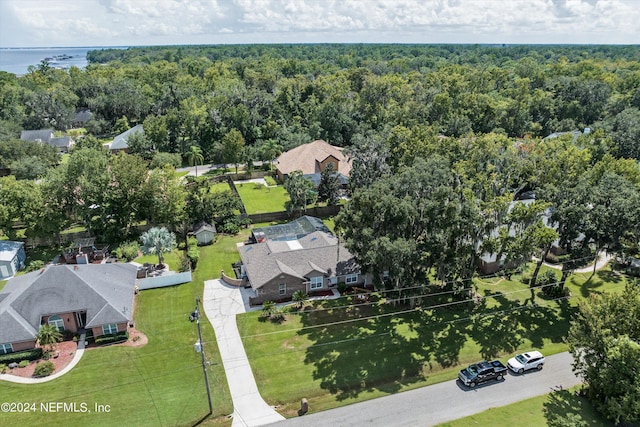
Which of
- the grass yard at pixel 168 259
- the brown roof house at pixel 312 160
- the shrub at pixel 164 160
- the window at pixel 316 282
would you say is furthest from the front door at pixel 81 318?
the shrub at pixel 164 160

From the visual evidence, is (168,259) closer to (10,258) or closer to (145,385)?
(10,258)

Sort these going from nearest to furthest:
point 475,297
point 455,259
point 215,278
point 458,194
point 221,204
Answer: point 455,259 → point 458,194 → point 475,297 → point 215,278 → point 221,204

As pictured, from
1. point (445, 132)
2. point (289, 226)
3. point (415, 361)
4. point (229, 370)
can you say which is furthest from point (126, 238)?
point (445, 132)

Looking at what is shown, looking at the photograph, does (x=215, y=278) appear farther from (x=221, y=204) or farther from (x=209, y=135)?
(x=209, y=135)

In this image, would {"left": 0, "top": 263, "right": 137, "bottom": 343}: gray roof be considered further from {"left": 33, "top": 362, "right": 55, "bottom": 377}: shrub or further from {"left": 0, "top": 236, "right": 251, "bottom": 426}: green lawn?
{"left": 33, "top": 362, "right": 55, "bottom": 377}: shrub

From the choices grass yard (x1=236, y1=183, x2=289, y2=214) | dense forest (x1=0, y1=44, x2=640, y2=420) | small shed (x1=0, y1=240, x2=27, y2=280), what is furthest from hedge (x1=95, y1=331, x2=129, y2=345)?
grass yard (x1=236, y1=183, x2=289, y2=214)
